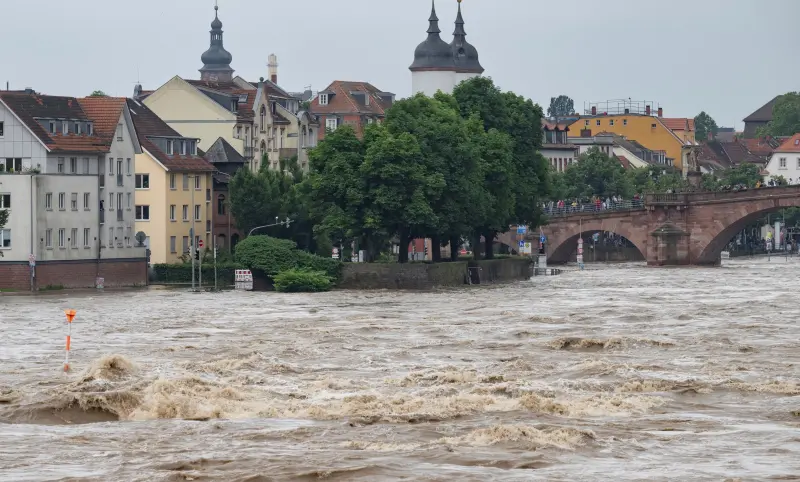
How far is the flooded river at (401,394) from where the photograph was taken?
38.4 m

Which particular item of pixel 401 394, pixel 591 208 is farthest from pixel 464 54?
pixel 401 394

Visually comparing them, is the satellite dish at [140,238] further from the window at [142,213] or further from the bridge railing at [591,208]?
the bridge railing at [591,208]

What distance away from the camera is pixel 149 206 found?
11212cm

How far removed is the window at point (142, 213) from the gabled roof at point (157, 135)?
268 cm

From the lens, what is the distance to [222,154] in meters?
125

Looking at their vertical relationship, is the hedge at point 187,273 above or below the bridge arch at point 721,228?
below

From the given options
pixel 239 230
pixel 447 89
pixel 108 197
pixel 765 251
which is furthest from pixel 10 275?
pixel 765 251

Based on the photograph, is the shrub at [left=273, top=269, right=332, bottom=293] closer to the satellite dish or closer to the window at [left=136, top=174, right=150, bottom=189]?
the satellite dish

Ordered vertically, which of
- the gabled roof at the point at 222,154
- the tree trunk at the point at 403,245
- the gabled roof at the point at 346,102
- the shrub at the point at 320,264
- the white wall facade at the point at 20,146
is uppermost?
the gabled roof at the point at 346,102

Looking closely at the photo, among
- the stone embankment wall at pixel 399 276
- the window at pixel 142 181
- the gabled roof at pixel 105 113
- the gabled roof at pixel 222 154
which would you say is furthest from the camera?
the gabled roof at pixel 222 154

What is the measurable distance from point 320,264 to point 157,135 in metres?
16.9

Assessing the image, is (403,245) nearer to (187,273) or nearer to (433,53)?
(187,273)

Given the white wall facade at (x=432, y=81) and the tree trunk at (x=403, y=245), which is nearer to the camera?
the tree trunk at (x=403, y=245)

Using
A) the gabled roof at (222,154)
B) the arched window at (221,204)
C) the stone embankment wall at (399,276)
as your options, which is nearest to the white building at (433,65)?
the gabled roof at (222,154)
